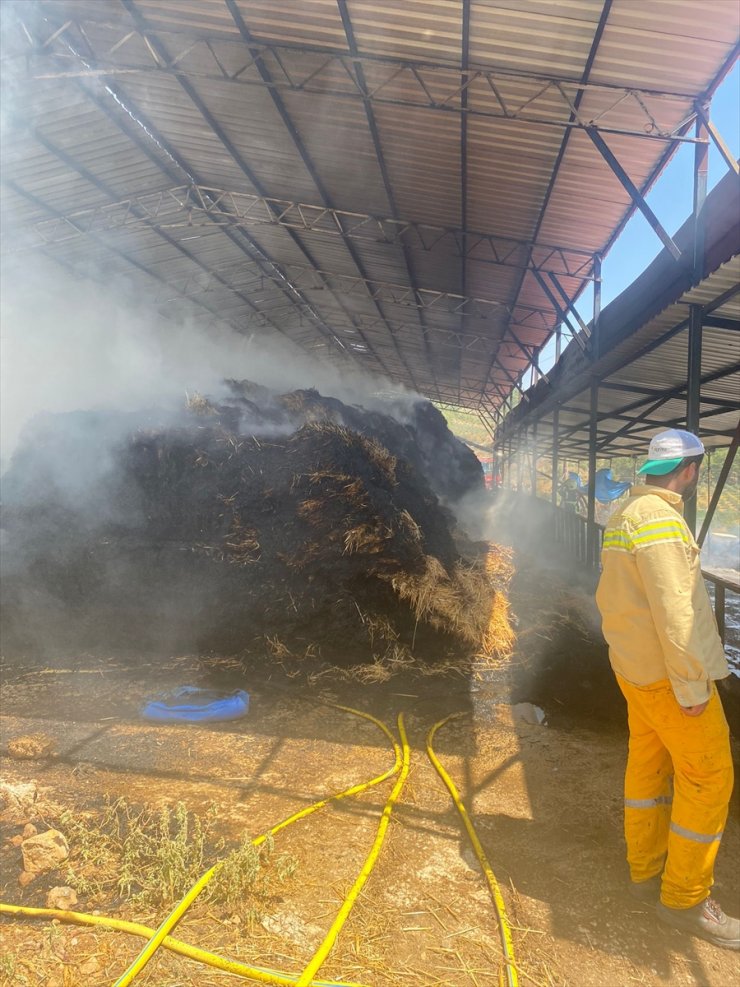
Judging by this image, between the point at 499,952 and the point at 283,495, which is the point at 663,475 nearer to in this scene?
the point at 499,952

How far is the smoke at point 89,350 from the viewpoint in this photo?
11.5 meters

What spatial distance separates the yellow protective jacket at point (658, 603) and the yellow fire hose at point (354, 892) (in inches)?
65.9

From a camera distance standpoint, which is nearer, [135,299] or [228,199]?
[228,199]

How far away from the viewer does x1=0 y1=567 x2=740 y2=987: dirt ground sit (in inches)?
101

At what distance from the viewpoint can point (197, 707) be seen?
5168 millimetres

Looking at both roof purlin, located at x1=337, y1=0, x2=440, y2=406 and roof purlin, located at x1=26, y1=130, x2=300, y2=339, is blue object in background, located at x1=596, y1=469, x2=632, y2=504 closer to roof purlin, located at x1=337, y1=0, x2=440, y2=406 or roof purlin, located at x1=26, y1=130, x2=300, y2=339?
roof purlin, located at x1=337, y1=0, x2=440, y2=406

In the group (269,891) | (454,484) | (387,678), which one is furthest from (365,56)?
(454,484)

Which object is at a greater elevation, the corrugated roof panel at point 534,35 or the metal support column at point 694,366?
the corrugated roof panel at point 534,35

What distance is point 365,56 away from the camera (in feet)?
22.1


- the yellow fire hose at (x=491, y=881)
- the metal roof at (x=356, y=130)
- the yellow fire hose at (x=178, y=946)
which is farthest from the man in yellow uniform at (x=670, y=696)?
the metal roof at (x=356, y=130)

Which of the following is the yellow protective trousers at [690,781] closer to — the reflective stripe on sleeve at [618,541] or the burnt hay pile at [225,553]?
the reflective stripe on sleeve at [618,541]

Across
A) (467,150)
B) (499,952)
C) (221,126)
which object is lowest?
(499,952)

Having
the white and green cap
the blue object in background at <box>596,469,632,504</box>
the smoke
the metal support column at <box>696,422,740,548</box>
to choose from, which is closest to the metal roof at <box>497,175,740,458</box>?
the metal support column at <box>696,422,740,548</box>

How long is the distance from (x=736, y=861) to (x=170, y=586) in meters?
5.61
